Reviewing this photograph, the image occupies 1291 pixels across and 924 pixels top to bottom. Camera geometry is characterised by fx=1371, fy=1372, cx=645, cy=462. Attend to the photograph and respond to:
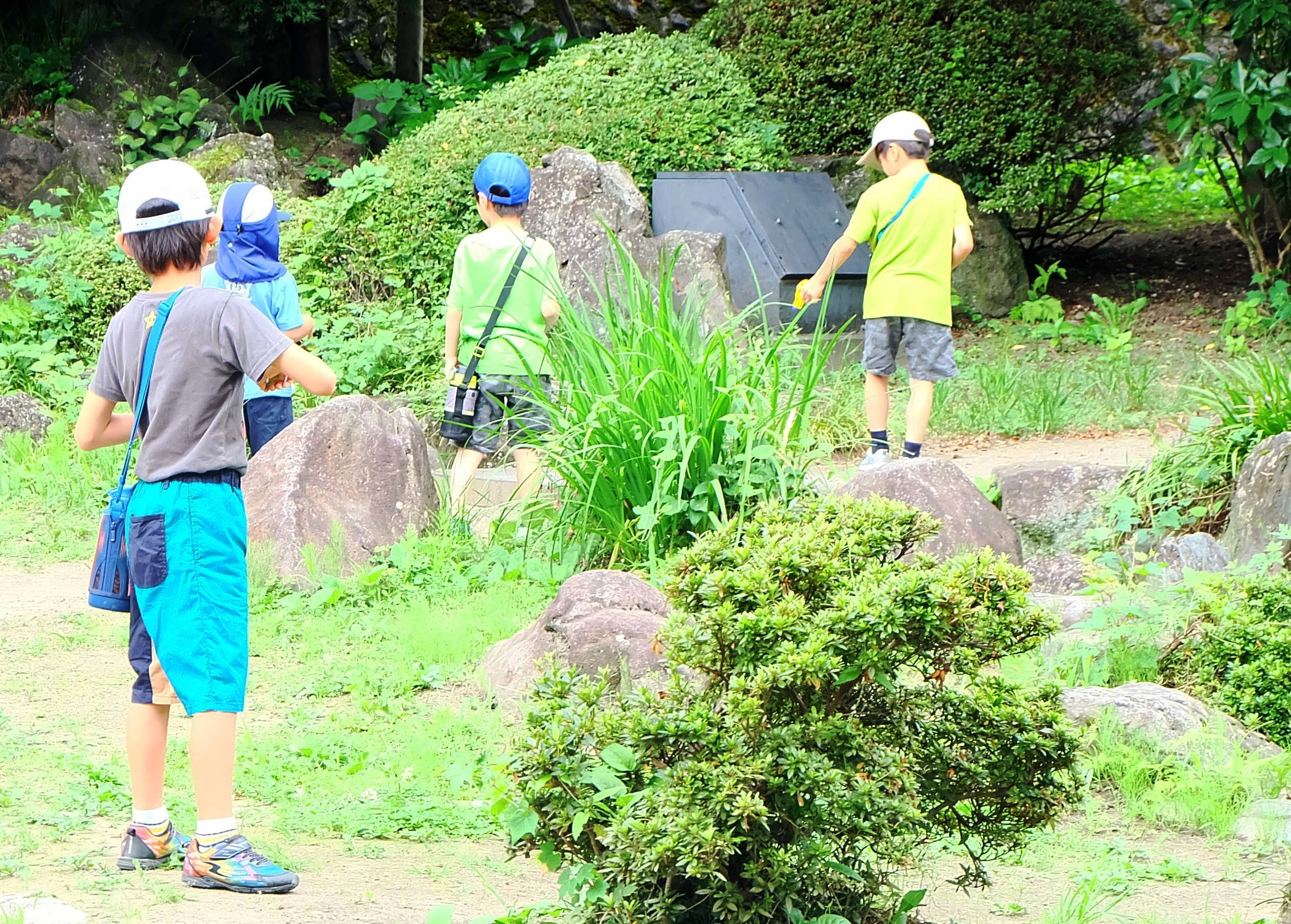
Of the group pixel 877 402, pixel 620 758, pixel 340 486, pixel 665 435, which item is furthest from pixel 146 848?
pixel 877 402

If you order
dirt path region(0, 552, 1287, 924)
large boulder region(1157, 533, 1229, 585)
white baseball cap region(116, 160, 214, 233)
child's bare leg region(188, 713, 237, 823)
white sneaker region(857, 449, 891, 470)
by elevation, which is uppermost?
white baseball cap region(116, 160, 214, 233)

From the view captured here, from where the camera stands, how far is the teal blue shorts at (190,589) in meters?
3.13

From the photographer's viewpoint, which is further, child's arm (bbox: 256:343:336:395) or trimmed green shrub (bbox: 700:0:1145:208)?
trimmed green shrub (bbox: 700:0:1145:208)

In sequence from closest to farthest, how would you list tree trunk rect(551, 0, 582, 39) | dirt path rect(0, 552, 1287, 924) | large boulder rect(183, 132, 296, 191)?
dirt path rect(0, 552, 1287, 924)
large boulder rect(183, 132, 296, 191)
tree trunk rect(551, 0, 582, 39)

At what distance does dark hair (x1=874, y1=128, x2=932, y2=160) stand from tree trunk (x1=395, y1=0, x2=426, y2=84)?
8306 mm

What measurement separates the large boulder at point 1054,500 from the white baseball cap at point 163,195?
4.14 meters

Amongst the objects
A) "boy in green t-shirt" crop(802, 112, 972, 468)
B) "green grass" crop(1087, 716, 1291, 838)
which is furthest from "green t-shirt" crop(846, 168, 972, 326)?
"green grass" crop(1087, 716, 1291, 838)

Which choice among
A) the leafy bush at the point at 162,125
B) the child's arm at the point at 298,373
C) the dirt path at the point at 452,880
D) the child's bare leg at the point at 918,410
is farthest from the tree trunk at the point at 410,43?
the child's arm at the point at 298,373

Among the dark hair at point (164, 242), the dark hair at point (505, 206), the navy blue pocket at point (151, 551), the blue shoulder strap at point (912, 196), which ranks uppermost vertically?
the blue shoulder strap at point (912, 196)

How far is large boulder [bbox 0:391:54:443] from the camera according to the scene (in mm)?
8125

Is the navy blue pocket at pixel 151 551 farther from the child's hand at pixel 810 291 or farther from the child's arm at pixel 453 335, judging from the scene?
the child's hand at pixel 810 291

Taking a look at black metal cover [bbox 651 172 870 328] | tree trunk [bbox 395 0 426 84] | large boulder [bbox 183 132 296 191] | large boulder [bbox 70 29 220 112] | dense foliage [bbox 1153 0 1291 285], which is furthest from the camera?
tree trunk [bbox 395 0 426 84]

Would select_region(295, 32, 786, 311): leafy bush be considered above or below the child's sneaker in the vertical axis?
above

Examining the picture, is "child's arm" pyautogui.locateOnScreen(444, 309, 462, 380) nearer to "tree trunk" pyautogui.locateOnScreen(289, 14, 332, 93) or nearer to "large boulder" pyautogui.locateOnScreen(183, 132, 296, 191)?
"large boulder" pyautogui.locateOnScreen(183, 132, 296, 191)
